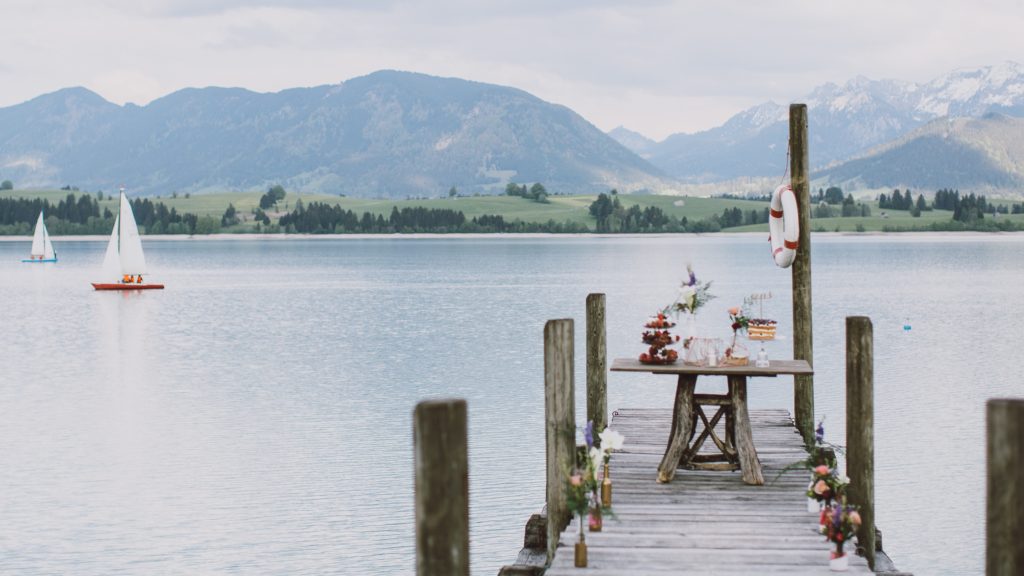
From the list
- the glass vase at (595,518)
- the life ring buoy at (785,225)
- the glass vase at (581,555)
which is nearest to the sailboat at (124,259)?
the life ring buoy at (785,225)

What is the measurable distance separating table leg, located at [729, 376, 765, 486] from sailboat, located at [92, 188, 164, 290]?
7077cm

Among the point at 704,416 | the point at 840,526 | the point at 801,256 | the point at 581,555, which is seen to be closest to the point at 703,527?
the point at 840,526

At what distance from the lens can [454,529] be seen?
6.14 meters

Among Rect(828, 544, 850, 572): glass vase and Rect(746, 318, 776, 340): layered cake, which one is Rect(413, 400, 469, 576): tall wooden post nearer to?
Rect(828, 544, 850, 572): glass vase

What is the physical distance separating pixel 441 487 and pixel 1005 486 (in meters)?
2.71

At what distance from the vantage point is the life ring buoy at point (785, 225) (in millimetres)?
16000

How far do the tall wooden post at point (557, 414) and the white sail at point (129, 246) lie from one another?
2860 inches

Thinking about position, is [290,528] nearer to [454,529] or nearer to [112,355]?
[454,529]

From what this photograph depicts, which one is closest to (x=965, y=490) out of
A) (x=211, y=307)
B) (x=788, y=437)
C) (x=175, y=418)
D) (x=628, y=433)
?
(x=788, y=437)

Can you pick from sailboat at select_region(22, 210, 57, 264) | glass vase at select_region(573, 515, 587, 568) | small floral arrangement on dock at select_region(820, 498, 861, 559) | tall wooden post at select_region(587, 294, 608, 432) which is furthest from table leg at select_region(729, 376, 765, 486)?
sailboat at select_region(22, 210, 57, 264)

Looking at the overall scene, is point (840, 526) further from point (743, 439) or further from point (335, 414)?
point (335, 414)

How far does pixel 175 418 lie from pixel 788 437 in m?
18.5

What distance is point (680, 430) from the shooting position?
41.4 feet

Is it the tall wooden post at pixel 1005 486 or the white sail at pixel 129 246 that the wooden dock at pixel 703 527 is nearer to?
the tall wooden post at pixel 1005 486
